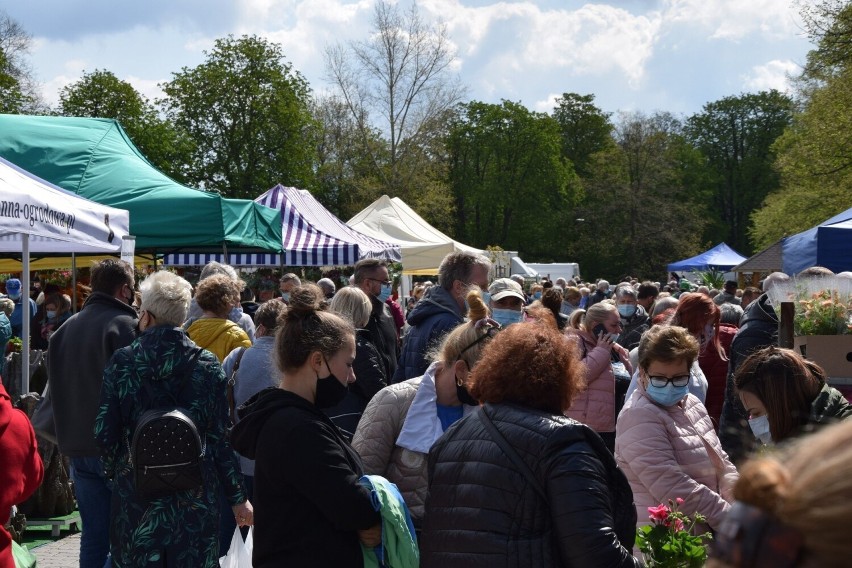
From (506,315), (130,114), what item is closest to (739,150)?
(130,114)

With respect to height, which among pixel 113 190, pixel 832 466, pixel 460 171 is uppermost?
pixel 460 171

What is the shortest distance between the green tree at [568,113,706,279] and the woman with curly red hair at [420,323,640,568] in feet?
195

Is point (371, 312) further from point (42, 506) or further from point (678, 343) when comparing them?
point (42, 506)

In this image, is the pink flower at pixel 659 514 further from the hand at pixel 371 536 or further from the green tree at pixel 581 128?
the green tree at pixel 581 128

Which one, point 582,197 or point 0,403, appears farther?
point 582,197

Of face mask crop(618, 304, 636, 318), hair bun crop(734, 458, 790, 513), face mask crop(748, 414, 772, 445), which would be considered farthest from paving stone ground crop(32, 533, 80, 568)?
hair bun crop(734, 458, 790, 513)

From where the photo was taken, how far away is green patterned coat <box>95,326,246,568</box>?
4.38 meters

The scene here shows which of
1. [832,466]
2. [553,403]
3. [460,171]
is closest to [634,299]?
[553,403]

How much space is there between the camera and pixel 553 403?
3.01 m

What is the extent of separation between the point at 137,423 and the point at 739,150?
70416mm

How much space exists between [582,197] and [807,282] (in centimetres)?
5997

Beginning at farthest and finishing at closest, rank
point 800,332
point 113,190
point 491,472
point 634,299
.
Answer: point 634,299 < point 113,190 < point 800,332 < point 491,472

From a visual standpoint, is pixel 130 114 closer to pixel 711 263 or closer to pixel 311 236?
pixel 711 263

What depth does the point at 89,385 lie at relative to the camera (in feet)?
18.5
